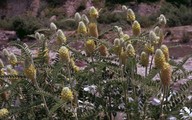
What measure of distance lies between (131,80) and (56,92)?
53 centimetres

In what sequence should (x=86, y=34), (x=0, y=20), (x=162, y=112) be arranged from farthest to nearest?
1. (x=0, y=20)
2. (x=86, y=34)
3. (x=162, y=112)

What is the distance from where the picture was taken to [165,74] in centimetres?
186

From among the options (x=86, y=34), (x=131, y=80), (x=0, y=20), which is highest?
(x=0, y=20)

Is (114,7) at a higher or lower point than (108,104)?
higher

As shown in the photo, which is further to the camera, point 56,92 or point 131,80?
point 56,92

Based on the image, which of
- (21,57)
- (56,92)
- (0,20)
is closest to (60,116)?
(56,92)

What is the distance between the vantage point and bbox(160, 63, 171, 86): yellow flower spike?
185 cm

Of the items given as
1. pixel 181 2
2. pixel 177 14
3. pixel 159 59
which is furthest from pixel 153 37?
pixel 181 2

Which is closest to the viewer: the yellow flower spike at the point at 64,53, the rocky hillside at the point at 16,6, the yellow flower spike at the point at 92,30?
the yellow flower spike at the point at 64,53

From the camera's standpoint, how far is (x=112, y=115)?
2379 millimetres

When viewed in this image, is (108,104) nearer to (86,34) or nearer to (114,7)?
(86,34)

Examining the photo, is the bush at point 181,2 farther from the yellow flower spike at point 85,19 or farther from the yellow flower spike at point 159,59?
the yellow flower spike at point 159,59

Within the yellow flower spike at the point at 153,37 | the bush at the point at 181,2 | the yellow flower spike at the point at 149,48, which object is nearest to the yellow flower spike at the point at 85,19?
the yellow flower spike at the point at 149,48

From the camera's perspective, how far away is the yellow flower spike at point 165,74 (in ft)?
6.06
